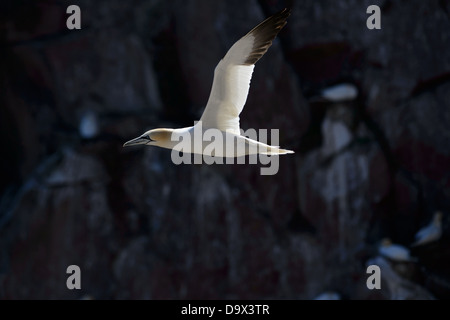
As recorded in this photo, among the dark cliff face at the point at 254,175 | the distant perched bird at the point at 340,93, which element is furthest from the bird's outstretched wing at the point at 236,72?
the distant perched bird at the point at 340,93

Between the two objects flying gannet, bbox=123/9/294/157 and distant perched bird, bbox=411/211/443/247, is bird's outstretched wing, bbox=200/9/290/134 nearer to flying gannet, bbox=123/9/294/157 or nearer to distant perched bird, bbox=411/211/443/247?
flying gannet, bbox=123/9/294/157

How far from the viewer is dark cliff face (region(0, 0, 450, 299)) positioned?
28.8 feet

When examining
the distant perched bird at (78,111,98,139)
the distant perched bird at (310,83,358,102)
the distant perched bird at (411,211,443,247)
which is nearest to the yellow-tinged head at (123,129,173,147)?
the distant perched bird at (78,111,98,139)

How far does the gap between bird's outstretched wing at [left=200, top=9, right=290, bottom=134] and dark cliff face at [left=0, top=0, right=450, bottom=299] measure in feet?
9.05

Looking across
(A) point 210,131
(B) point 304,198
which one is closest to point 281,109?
(B) point 304,198

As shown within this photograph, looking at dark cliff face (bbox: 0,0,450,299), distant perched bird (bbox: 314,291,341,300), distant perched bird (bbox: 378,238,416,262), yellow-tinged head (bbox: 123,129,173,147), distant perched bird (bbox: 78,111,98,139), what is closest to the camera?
yellow-tinged head (bbox: 123,129,173,147)

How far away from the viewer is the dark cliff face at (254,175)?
8789mm

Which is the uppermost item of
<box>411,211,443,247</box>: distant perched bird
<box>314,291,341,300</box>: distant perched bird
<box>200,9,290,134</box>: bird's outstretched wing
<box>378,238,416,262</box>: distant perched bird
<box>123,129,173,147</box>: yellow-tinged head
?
<box>200,9,290,134</box>: bird's outstretched wing

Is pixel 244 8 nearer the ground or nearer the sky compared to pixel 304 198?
nearer the sky

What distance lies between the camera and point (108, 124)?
910cm

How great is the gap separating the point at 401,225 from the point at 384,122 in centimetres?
125

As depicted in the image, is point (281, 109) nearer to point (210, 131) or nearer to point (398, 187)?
point (398, 187)

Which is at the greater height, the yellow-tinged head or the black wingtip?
the black wingtip

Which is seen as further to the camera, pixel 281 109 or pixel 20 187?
pixel 20 187
